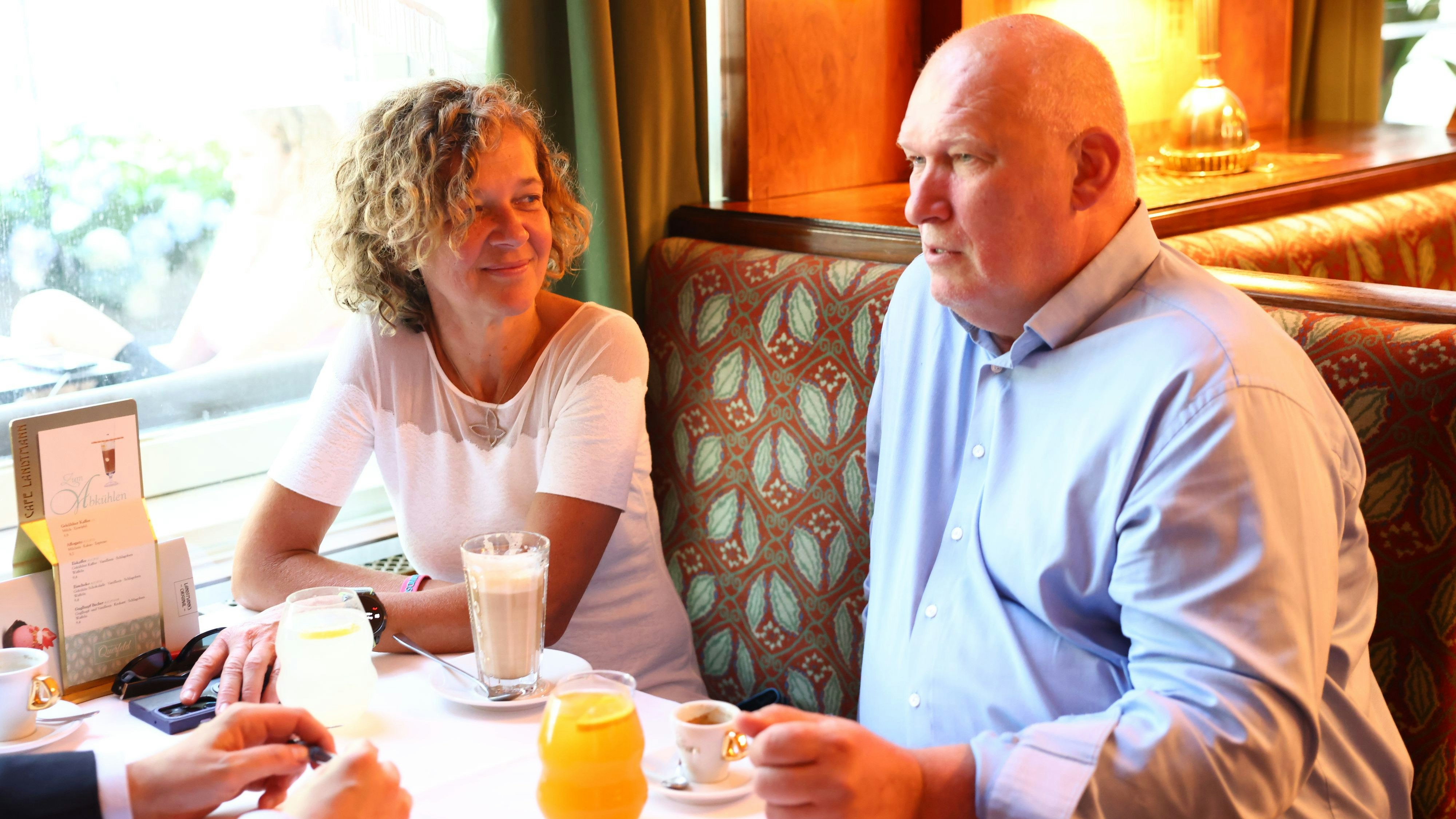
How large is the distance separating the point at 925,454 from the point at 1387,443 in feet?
1.74

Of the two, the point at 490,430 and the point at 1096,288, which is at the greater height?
the point at 1096,288

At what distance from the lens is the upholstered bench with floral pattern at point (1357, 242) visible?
2.18 metres

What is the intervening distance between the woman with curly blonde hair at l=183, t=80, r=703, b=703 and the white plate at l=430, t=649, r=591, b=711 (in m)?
0.24

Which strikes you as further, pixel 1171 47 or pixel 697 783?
pixel 1171 47

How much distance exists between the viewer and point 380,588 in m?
1.73

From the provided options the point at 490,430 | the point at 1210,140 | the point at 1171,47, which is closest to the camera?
the point at 490,430

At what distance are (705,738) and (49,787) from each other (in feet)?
1.89

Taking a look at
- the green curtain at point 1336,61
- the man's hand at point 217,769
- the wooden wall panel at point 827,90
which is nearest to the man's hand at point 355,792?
the man's hand at point 217,769

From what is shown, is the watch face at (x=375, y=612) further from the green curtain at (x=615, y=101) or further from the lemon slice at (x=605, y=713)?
the green curtain at (x=615, y=101)

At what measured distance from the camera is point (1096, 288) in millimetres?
1332

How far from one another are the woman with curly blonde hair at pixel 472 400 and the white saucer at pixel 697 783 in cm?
55

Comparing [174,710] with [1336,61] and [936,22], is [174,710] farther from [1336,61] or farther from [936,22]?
[1336,61]

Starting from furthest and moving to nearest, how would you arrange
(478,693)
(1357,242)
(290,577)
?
(1357,242) < (290,577) < (478,693)

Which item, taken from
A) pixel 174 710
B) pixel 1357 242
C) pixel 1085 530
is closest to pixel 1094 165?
pixel 1085 530
